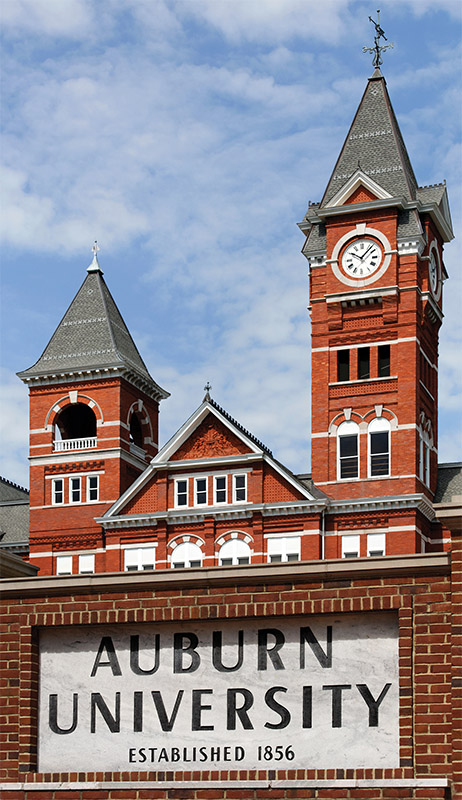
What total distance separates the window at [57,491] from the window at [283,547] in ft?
39.2

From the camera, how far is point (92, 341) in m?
64.8

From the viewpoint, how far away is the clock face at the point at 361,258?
189 feet

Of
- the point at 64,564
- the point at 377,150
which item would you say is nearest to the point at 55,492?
the point at 64,564

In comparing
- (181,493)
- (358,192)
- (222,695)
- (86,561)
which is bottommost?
(222,695)

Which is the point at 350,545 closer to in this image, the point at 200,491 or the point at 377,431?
the point at 377,431

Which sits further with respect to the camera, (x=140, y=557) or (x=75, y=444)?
(x=75, y=444)

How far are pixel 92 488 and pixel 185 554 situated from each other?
731 centimetres

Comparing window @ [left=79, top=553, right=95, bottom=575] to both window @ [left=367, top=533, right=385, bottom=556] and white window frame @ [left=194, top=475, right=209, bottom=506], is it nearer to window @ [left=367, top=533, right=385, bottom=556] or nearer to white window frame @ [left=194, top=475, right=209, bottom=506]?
white window frame @ [left=194, top=475, right=209, bottom=506]

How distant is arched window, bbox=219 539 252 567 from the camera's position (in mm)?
55875

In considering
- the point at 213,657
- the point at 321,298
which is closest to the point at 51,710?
the point at 213,657

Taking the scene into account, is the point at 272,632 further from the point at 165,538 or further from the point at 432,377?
the point at 432,377

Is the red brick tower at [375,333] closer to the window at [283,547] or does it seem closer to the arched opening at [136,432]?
the window at [283,547]

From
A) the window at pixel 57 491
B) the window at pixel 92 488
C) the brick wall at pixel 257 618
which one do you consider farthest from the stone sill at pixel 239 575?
the window at pixel 57 491

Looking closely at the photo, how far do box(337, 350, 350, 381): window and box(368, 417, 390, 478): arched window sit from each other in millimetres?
2596
